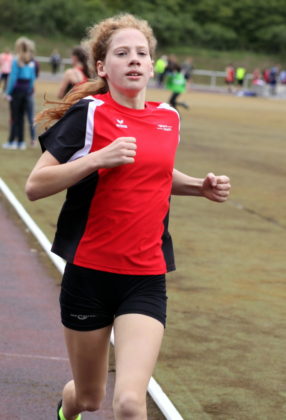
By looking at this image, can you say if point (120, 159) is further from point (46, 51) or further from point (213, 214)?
point (46, 51)

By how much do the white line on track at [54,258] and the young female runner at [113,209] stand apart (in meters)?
0.92

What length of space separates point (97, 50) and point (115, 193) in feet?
2.44

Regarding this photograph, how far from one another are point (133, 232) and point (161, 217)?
15cm

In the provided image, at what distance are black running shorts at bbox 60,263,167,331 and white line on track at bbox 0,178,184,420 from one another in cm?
108

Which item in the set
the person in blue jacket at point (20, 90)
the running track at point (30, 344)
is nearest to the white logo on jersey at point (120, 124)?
the running track at point (30, 344)

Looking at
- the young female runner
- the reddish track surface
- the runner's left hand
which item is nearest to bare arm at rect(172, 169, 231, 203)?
the runner's left hand

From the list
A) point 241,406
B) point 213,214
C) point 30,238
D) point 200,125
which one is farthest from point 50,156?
point 200,125

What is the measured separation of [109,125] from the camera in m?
4.57

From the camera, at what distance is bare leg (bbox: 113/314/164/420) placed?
4.13 meters

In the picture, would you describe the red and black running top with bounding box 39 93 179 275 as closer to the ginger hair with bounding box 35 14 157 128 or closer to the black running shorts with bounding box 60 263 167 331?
the black running shorts with bounding box 60 263 167 331

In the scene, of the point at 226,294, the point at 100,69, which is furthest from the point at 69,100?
the point at 226,294

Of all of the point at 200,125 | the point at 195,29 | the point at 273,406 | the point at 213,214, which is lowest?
the point at 195,29

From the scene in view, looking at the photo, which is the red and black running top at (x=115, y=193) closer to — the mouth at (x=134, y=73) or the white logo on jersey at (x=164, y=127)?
the white logo on jersey at (x=164, y=127)

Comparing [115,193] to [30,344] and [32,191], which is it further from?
[30,344]
